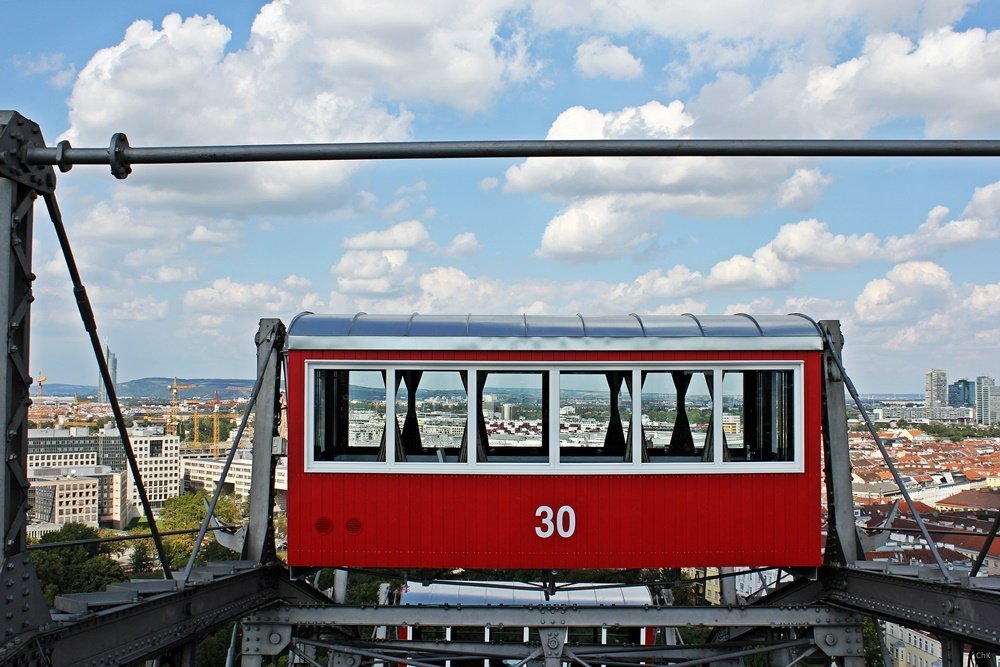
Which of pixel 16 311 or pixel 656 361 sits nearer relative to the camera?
pixel 16 311

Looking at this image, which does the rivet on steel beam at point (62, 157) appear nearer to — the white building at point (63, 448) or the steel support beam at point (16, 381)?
the steel support beam at point (16, 381)

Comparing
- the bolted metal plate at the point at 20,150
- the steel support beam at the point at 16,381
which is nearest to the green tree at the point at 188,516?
the steel support beam at the point at 16,381

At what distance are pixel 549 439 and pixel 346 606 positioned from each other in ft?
10.8

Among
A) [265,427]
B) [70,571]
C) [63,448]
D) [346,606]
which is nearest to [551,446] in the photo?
[346,606]

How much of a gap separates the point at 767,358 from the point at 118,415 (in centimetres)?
720

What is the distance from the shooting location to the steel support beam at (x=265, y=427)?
37.2ft

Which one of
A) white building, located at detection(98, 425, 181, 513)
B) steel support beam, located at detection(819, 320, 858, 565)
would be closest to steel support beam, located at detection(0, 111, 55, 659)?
steel support beam, located at detection(819, 320, 858, 565)

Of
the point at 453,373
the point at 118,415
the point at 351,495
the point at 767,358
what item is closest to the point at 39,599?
the point at 118,415

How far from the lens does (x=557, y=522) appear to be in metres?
10.8

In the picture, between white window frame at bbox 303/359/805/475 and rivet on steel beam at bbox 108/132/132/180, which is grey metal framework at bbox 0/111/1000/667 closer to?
rivet on steel beam at bbox 108/132/132/180

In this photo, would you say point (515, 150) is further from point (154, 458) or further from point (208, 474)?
point (154, 458)

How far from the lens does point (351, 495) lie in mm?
10859

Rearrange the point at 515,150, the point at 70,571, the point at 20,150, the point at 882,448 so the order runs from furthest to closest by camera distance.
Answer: the point at 70,571 < the point at 882,448 < the point at 515,150 < the point at 20,150

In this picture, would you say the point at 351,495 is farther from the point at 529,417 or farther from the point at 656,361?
the point at 656,361
